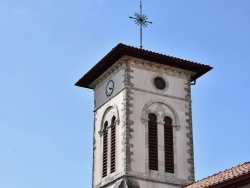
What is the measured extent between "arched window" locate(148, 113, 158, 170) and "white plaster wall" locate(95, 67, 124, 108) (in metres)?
2.20

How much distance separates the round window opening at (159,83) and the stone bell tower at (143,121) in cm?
5

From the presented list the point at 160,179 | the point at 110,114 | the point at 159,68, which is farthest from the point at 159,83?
the point at 160,179

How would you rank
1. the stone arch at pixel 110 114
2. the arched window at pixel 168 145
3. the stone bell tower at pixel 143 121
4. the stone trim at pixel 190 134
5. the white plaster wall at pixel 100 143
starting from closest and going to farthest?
the stone bell tower at pixel 143 121
the white plaster wall at pixel 100 143
the arched window at pixel 168 145
the stone trim at pixel 190 134
the stone arch at pixel 110 114

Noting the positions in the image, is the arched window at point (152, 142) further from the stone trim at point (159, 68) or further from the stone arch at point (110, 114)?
the stone trim at point (159, 68)

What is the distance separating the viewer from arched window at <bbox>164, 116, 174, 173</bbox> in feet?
98.9

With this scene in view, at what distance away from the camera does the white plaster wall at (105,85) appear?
31328mm

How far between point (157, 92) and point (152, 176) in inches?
178

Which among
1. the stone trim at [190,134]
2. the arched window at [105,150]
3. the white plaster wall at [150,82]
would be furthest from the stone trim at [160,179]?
the white plaster wall at [150,82]

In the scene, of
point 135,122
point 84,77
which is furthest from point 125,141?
point 84,77

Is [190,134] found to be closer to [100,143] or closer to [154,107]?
[154,107]

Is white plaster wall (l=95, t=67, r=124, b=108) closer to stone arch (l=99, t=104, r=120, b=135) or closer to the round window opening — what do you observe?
stone arch (l=99, t=104, r=120, b=135)

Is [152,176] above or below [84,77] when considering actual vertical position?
below

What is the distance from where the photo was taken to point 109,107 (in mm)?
32125

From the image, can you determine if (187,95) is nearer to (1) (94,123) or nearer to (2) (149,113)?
(2) (149,113)
